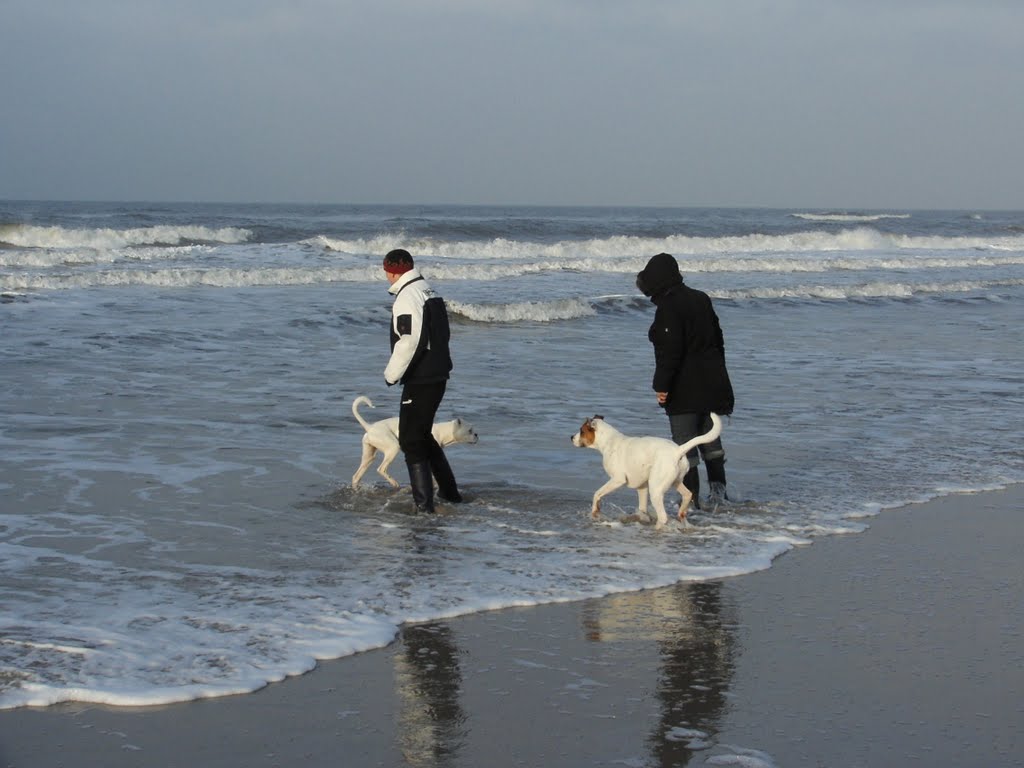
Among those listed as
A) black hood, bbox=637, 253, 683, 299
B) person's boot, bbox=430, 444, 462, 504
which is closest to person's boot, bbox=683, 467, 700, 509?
black hood, bbox=637, 253, 683, 299

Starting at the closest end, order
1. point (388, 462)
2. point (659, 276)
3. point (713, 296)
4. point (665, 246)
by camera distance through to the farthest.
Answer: point (659, 276)
point (388, 462)
point (713, 296)
point (665, 246)

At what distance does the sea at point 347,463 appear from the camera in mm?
5246

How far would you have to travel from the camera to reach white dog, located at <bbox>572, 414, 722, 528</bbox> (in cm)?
700

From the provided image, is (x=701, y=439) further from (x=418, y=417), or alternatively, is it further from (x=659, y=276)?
(x=418, y=417)

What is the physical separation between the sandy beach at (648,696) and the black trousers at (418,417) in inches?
88.5

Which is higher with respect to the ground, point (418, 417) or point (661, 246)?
point (661, 246)

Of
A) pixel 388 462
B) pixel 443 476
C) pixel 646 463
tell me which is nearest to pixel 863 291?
pixel 388 462

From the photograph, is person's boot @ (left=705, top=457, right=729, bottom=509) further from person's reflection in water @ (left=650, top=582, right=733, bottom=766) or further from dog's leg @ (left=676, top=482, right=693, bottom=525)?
person's reflection in water @ (left=650, top=582, right=733, bottom=766)

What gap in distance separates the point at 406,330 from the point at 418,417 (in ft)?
1.95

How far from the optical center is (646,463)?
7086 millimetres

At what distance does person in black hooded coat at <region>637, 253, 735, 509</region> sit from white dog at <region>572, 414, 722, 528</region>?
0.60 feet

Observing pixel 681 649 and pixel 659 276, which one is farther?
pixel 659 276

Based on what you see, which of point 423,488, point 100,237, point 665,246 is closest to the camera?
point 423,488

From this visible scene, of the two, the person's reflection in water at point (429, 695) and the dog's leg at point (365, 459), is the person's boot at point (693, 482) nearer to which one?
the dog's leg at point (365, 459)
